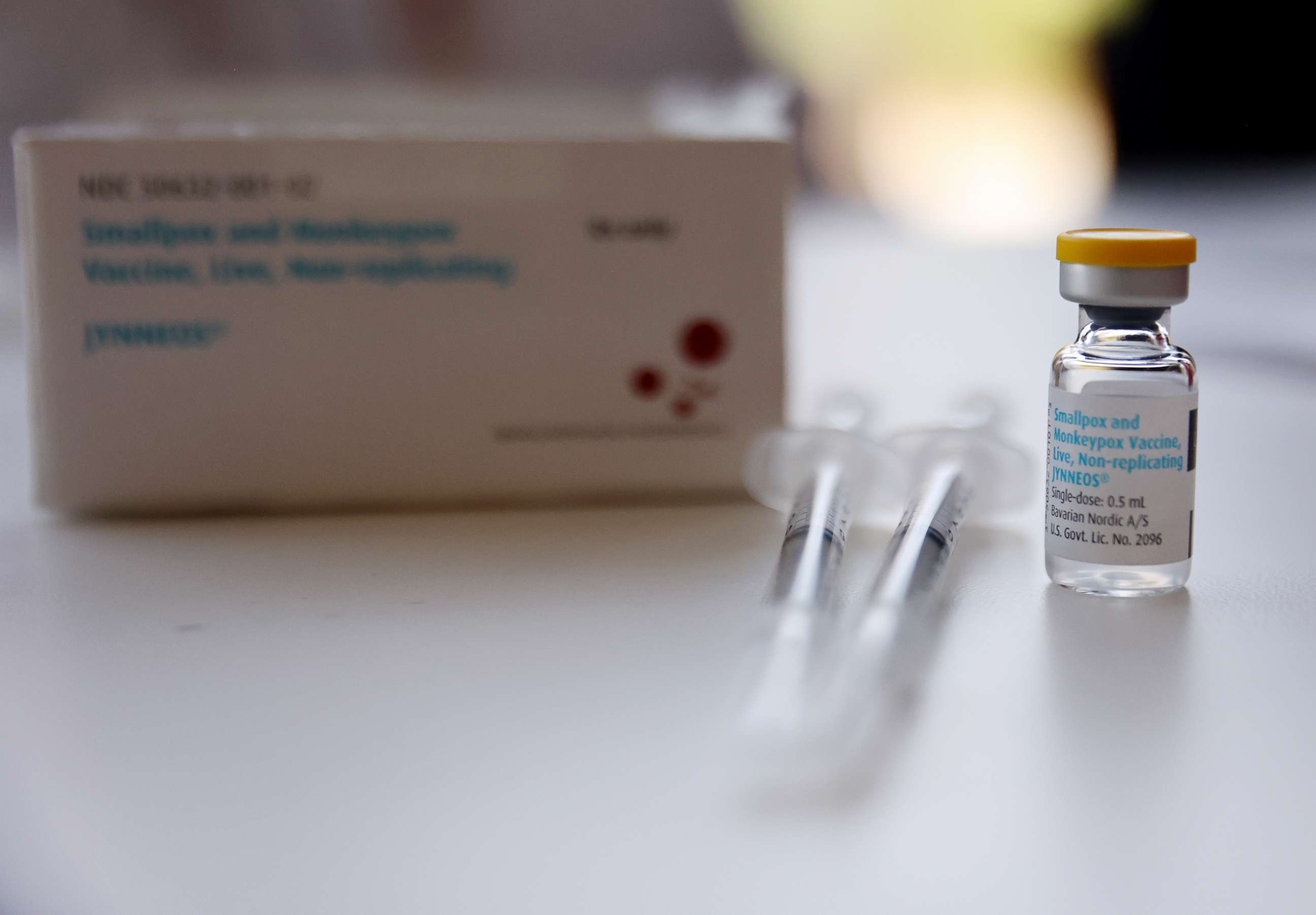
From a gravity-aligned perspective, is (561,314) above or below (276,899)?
above

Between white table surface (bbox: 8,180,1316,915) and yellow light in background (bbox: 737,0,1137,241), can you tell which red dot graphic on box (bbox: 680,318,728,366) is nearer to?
white table surface (bbox: 8,180,1316,915)

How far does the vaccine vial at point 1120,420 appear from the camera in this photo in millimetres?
646

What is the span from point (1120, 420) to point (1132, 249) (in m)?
0.09

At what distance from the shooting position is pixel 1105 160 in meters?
A: 1.97

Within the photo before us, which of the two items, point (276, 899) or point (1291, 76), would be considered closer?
point (276, 899)

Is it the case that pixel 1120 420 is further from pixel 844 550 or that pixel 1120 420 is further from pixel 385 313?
pixel 385 313

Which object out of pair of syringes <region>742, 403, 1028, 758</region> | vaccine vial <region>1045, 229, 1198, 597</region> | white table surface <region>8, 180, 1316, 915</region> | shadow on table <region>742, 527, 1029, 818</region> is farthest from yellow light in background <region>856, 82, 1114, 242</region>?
shadow on table <region>742, 527, 1029, 818</region>

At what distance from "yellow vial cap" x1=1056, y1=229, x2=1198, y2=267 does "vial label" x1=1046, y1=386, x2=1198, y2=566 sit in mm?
75

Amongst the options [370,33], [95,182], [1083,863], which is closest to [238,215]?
[95,182]

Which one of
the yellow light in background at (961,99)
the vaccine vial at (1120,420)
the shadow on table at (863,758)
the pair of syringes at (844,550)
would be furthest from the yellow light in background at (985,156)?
the shadow on table at (863,758)

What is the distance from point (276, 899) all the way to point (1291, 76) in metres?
1.64

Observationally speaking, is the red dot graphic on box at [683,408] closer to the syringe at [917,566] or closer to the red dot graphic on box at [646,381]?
the red dot graphic on box at [646,381]

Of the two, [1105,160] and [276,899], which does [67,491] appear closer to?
[276,899]

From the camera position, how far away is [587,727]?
556mm
